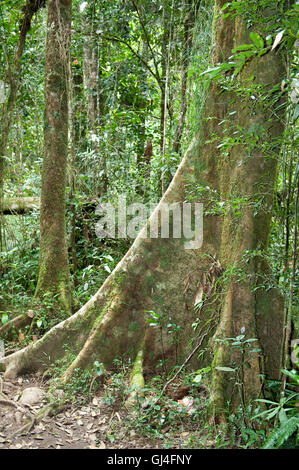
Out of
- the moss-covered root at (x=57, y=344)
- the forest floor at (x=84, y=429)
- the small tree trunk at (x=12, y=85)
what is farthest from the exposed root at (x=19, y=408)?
the small tree trunk at (x=12, y=85)

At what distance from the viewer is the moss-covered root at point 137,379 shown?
3213 mm

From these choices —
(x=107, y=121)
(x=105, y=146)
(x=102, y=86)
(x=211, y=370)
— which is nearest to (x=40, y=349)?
(x=211, y=370)

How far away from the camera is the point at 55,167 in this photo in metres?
5.02

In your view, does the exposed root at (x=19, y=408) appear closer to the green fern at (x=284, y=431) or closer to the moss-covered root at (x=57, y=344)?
the moss-covered root at (x=57, y=344)

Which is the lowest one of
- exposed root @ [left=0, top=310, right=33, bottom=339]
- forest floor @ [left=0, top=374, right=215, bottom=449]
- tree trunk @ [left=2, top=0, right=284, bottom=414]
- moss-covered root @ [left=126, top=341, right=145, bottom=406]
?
forest floor @ [left=0, top=374, right=215, bottom=449]

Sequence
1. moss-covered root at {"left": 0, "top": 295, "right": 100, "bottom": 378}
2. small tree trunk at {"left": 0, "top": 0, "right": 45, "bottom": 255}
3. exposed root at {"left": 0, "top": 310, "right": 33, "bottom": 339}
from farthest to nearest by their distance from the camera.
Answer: small tree trunk at {"left": 0, "top": 0, "right": 45, "bottom": 255}
exposed root at {"left": 0, "top": 310, "right": 33, "bottom": 339}
moss-covered root at {"left": 0, "top": 295, "right": 100, "bottom": 378}

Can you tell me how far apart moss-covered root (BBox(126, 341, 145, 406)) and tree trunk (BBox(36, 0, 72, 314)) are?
61.8 inches

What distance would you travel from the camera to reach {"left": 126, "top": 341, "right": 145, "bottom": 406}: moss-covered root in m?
3.21

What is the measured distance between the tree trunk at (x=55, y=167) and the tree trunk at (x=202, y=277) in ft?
3.45

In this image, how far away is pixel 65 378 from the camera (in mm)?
3672

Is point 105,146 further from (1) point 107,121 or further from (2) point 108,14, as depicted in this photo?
(2) point 108,14

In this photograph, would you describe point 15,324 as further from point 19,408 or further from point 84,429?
point 84,429

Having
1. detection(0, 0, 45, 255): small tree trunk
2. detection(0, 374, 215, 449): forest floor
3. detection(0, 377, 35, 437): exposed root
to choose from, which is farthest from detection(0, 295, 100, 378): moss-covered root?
detection(0, 0, 45, 255): small tree trunk

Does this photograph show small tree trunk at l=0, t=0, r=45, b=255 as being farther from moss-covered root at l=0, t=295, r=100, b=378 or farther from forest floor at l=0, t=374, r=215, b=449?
forest floor at l=0, t=374, r=215, b=449
